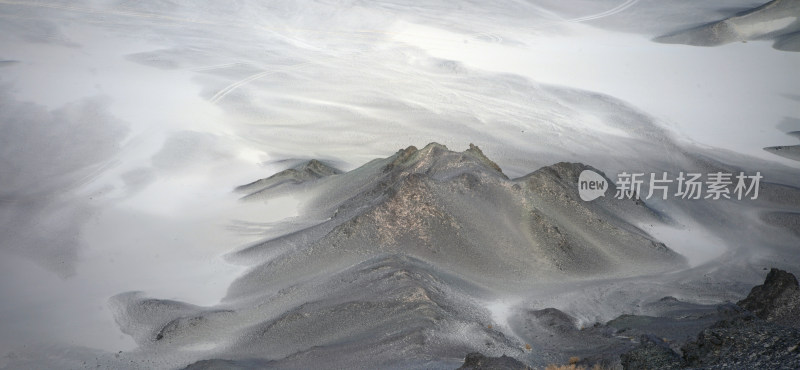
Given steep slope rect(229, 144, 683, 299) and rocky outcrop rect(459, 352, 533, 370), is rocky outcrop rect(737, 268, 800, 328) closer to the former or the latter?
steep slope rect(229, 144, 683, 299)

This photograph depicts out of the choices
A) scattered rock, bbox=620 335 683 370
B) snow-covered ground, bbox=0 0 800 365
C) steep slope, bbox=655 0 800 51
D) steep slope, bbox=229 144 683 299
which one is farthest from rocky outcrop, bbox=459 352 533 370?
steep slope, bbox=655 0 800 51

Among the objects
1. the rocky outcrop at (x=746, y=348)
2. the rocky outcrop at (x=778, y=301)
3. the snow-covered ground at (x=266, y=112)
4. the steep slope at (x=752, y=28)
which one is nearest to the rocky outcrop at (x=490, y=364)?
the rocky outcrop at (x=746, y=348)

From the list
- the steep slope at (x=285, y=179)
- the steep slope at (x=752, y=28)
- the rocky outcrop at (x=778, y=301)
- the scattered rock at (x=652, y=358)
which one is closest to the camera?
the scattered rock at (x=652, y=358)

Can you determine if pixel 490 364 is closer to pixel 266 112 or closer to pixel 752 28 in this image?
pixel 266 112

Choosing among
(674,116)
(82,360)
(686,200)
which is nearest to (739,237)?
(686,200)

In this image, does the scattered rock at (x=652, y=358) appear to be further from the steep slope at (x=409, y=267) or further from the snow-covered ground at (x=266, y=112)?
the snow-covered ground at (x=266, y=112)

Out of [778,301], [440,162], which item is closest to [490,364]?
[778,301]

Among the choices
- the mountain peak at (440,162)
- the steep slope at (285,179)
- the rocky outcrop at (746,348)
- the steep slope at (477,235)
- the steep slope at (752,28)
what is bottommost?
the steep slope at (285,179)

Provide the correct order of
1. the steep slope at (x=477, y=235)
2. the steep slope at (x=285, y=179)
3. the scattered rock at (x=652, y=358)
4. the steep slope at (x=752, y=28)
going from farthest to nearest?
the steep slope at (x=752, y=28) → the steep slope at (x=285, y=179) → the steep slope at (x=477, y=235) → the scattered rock at (x=652, y=358)

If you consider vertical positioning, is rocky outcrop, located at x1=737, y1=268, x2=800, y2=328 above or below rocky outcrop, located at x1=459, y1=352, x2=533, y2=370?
above

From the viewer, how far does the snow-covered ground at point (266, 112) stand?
1612 inches

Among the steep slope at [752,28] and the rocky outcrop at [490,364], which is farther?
the steep slope at [752,28]

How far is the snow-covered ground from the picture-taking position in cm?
4094

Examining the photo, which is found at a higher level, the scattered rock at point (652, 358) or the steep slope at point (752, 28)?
the steep slope at point (752, 28)
